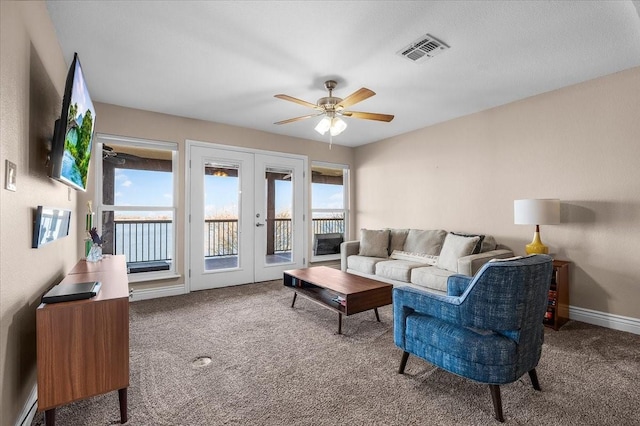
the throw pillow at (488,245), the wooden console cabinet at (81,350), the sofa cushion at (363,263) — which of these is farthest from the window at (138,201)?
the throw pillow at (488,245)

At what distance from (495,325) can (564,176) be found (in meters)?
2.58

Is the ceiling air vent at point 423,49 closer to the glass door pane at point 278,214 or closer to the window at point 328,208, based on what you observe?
the glass door pane at point 278,214

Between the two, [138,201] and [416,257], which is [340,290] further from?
[138,201]

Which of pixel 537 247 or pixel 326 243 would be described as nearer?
pixel 537 247

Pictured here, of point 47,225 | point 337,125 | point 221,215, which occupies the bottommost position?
point 47,225

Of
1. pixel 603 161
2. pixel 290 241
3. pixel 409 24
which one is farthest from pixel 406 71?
pixel 290 241

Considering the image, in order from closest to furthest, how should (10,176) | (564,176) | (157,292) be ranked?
(10,176) → (564,176) → (157,292)

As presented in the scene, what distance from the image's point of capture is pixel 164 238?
4.52 m

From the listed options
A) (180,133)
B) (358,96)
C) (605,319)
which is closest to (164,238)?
(180,133)

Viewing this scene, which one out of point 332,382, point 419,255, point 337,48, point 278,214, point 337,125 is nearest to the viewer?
point 332,382

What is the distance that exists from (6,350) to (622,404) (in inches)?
131

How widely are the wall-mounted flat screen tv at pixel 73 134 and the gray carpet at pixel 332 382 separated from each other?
1.44 meters

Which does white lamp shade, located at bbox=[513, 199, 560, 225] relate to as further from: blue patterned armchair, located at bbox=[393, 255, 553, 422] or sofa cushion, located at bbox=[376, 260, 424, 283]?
blue patterned armchair, located at bbox=[393, 255, 553, 422]

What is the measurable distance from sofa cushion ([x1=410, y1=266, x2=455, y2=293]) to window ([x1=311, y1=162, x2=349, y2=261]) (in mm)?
2366
